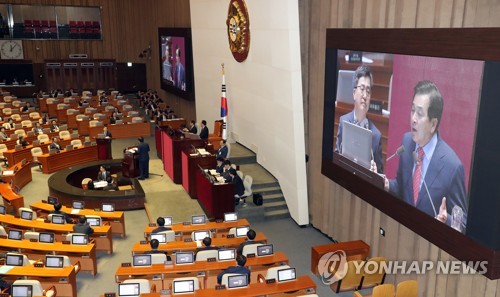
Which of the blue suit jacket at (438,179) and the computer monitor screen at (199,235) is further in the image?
the computer monitor screen at (199,235)

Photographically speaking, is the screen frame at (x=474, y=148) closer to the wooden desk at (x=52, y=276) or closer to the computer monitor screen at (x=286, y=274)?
the computer monitor screen at (x=286, y=274)

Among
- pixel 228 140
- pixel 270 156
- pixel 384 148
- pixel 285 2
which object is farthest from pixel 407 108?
pixel 228 140

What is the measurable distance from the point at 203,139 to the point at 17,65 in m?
18.5

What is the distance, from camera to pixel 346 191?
10.5 m

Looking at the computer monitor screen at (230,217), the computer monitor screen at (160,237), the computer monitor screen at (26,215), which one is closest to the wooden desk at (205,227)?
the computer monitor screen at (230,217)

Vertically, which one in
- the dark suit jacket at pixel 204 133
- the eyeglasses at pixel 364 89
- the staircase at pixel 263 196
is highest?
the eyeglasses at pixel 364 89

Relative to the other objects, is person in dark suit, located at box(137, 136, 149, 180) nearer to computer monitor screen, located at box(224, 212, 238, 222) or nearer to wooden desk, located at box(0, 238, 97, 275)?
computer monitor screen, located at box(224, 212, 238, 222)

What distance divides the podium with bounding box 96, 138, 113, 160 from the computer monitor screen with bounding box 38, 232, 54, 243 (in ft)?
24.9

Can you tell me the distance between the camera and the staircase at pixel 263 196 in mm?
12750

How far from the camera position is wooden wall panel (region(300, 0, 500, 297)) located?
6859 millimetres

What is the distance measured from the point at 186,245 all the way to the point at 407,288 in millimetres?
4532

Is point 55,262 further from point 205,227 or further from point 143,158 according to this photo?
point 143,158

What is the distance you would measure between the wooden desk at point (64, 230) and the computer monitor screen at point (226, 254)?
3171 mm

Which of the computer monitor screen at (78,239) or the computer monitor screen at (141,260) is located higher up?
the computer monitor screen at (141,260)
